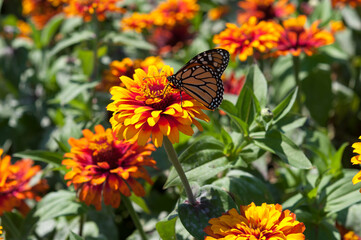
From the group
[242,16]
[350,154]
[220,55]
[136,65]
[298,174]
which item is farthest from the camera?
[242,16]

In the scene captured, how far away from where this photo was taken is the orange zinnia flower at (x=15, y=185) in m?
1.46

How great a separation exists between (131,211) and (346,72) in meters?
1.70

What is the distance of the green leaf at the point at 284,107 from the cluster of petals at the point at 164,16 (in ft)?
3.15

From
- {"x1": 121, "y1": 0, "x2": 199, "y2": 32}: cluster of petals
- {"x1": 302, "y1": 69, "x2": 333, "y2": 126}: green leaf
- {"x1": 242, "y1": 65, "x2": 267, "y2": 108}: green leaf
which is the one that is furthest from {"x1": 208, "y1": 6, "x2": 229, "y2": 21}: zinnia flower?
{"x1": 242, "y1": 65, "x2": 267, "y2": 108}: green leaf

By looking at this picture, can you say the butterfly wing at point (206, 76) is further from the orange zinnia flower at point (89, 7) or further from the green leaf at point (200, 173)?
the orange zinnia flower at point (89, 7)

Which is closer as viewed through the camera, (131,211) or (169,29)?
(131,211)

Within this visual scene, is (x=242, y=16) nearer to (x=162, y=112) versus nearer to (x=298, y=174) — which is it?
(x=298, y=174)

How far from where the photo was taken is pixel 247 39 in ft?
5.49

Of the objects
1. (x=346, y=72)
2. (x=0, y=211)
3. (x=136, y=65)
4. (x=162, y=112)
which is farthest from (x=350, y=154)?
(x=0, y=211)

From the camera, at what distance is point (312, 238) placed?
56.1 inches

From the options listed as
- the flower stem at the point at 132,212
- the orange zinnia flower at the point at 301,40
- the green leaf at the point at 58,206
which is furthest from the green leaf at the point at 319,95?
the green leaf at the point at 58,206

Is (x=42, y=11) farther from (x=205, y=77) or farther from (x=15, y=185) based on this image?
(x=205, y=77)

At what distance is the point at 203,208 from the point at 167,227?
0.11 meters

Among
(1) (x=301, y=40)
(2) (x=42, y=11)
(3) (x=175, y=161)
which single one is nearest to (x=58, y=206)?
(3) (x=175, y=161)
